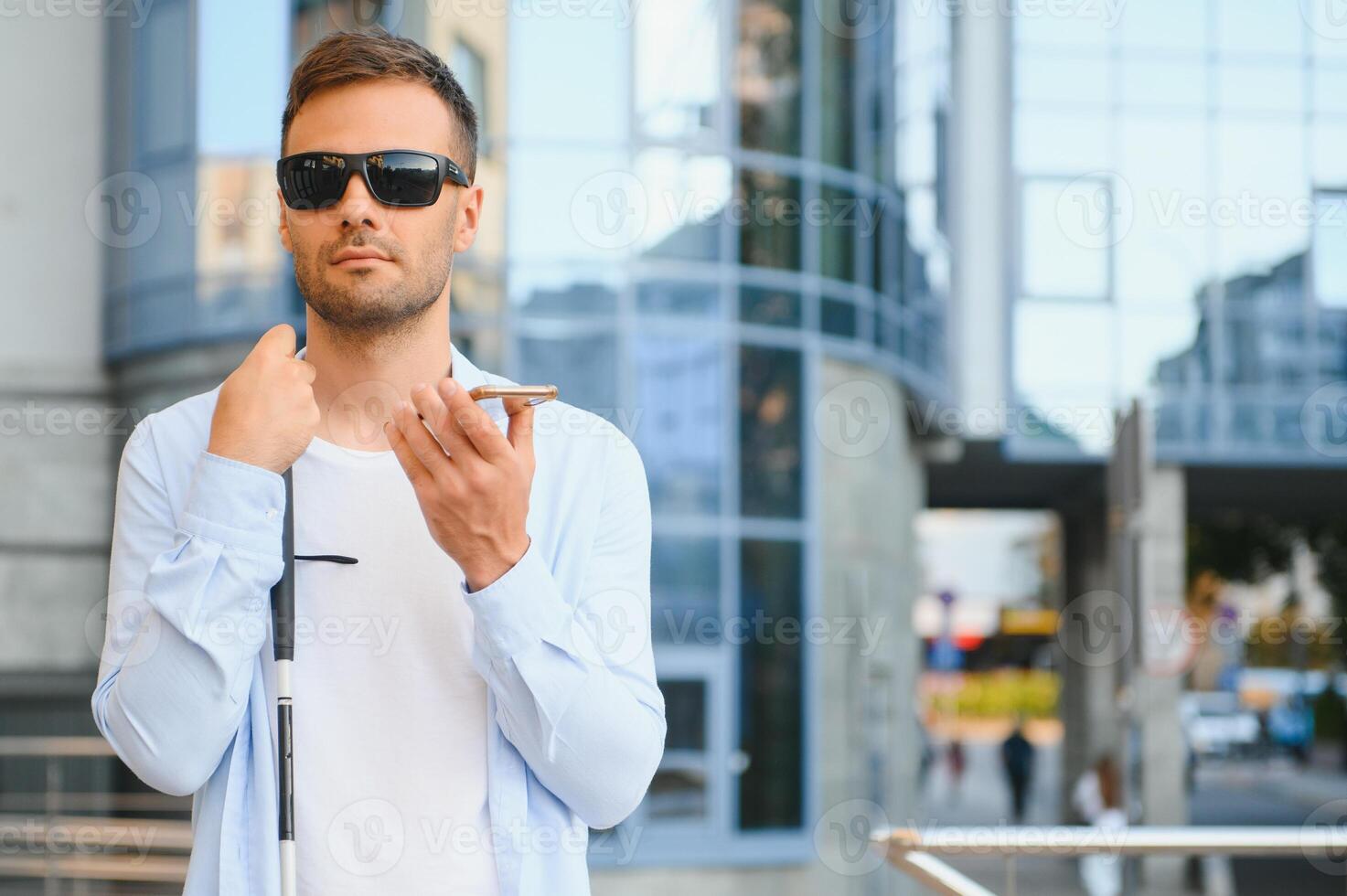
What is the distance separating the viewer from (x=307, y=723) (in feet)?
6.49

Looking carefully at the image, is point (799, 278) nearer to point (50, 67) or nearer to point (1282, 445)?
point (50, 67)

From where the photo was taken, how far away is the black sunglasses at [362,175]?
6.65 feet

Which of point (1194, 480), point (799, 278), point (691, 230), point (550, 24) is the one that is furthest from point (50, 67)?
point (1194, 480)

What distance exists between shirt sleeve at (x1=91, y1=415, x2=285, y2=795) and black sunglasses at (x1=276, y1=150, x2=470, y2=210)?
43cm

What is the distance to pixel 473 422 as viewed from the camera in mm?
1655

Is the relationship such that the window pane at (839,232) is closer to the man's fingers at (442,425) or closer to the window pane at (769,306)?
the window pane at (769,306)

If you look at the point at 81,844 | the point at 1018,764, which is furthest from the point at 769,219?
the point at 1018,764

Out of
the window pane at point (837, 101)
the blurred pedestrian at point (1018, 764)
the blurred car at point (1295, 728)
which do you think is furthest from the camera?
the blurred car at point (1295, 728)

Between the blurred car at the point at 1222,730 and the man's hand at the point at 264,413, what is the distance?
37838mm

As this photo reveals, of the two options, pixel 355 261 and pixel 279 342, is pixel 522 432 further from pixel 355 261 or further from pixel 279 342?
pixel 355 261

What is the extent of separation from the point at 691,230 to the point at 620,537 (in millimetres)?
11812

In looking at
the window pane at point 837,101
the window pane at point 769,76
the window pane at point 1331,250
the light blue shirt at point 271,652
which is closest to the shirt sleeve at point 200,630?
the light blue shirt at point 271,652

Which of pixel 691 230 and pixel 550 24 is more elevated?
pixel 550 24

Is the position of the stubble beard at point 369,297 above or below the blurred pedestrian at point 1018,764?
above
